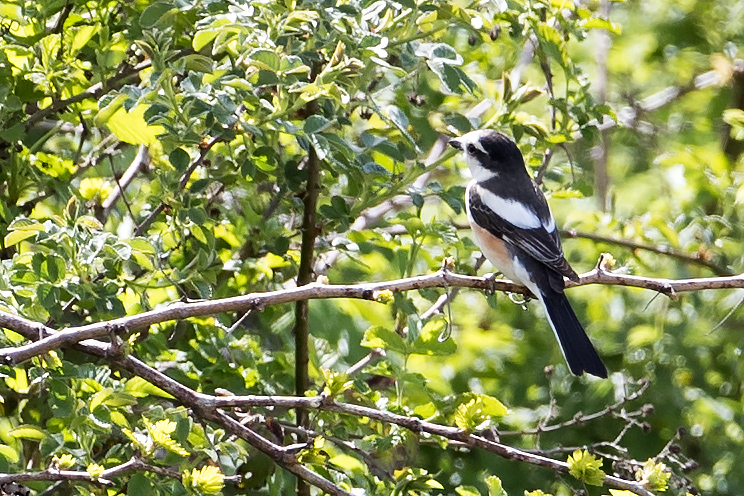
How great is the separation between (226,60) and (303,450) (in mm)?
1394

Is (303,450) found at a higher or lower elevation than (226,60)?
lower

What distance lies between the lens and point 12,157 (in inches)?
130

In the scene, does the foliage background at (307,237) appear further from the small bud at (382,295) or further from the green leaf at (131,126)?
the small bud at (382,295)

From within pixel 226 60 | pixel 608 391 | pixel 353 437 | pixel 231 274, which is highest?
pixel 226 60

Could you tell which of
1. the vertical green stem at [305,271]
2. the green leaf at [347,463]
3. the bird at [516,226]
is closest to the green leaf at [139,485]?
the green leaf at [347,463]

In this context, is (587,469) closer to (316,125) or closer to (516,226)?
(316,125)

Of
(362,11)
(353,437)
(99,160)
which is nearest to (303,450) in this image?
Answer: (353,437)

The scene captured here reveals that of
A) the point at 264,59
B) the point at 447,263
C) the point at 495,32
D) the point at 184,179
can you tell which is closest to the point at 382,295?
the point at 447,263

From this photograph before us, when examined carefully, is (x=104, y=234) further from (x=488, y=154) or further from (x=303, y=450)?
(x=488, y=154)

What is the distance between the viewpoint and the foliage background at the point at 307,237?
9.09 ft

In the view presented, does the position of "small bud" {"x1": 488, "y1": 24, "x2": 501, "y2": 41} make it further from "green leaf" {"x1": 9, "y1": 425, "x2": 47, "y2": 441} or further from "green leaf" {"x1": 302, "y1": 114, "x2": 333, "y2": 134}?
"green leaf" {"x1": 9, "y1": 425, "x2": 47, "y2": 441}

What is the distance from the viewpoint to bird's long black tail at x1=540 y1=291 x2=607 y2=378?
363 centimetres

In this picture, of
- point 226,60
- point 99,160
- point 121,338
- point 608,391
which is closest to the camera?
point 121,338

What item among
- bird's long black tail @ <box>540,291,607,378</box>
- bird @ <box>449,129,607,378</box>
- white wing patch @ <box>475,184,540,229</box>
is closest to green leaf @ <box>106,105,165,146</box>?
bird @ <box>449,129,607,378</box>
